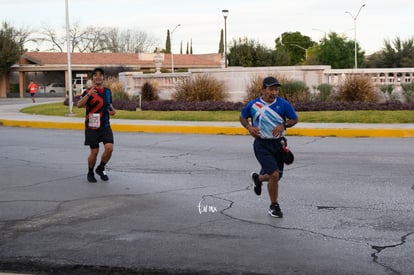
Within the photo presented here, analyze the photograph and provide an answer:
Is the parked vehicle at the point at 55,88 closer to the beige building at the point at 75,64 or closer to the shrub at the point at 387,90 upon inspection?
the beige building at the point at 75,64

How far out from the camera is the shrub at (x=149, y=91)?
96.5ft

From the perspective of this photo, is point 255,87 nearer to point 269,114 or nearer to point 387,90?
point 387,90

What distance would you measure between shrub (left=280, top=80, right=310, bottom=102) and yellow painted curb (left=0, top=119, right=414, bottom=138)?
6901 mm

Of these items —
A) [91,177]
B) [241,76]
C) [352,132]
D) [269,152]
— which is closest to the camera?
[269,152]

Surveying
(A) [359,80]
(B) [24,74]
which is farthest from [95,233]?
(B) [24,74]

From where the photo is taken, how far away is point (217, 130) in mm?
18297

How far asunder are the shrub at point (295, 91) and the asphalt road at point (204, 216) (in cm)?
1158

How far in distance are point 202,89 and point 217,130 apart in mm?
8794

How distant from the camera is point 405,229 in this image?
6555 mm

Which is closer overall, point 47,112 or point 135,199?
point 135,199

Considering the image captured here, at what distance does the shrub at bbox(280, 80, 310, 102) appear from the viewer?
24.6m

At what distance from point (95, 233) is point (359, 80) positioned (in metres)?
19.1

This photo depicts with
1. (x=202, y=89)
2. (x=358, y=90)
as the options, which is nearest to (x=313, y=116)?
(x=358, y=90)

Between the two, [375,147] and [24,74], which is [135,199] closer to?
[375,147]
